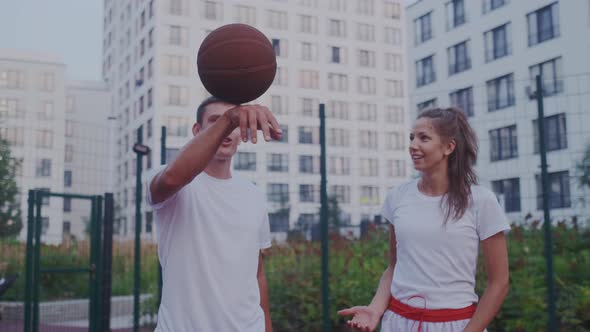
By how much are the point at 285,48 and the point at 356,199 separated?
46.8 feet

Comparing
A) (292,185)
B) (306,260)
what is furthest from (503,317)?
(292,185)

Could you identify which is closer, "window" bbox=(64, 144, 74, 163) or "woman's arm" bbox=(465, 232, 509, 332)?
"woman's arm" bbox=(465, 232, 509, 332)

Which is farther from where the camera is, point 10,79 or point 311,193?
point 10,79

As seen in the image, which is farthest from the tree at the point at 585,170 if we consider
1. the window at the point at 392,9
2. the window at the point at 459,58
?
the window at the point at 392,9

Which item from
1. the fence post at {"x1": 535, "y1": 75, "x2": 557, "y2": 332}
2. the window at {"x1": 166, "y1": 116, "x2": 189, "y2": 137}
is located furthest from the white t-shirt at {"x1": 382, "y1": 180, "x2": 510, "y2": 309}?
the window at {"x1": 166, "y1": 116, "x2": 189, "y2": 137}

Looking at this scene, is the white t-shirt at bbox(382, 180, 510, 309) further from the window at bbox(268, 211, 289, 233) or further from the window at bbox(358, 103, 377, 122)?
the window at bbox(358, 103, 377, 122)

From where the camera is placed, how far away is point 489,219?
3016mm

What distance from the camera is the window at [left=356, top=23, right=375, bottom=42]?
60200mm

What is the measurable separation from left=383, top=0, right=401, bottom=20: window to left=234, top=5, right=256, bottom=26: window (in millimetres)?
14794

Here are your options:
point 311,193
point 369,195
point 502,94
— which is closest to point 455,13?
point 502,94

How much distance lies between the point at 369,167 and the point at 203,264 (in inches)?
2215

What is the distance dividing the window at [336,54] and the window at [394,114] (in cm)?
655

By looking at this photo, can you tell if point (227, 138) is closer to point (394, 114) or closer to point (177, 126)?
point (177, 126)

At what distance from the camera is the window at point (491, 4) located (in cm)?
3359
